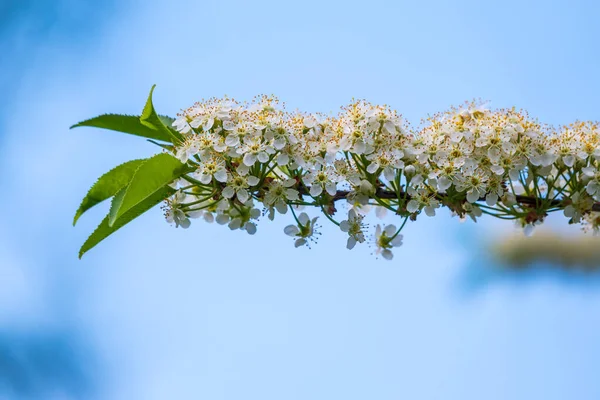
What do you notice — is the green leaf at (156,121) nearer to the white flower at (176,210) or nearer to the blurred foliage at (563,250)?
the white flower at (176,210)

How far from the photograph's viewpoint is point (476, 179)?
218cm

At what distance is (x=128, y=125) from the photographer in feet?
7.67

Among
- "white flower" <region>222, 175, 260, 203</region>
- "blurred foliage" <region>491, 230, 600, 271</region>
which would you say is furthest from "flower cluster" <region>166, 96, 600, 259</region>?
"blurred foliage" <region>491, 230, 600, 271</region>

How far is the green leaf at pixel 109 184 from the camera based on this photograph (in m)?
2.28

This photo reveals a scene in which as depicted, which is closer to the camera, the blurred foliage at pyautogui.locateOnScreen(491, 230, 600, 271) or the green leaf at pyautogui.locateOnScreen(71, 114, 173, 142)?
the green leaf at pyautogui.locateOnScreen(71, 114, 173, 142)

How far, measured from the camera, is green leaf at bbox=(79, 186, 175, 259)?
6.93 ft

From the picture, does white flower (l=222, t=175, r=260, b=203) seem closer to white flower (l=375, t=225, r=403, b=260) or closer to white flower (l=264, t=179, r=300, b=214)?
white flower (l=264, t=179, r=300, b=214)

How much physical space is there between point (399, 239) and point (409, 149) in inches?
12.3

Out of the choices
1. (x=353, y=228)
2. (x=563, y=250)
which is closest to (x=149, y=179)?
(x=353, y=228)

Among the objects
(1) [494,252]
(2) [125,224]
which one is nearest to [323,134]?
(2) [125,224]

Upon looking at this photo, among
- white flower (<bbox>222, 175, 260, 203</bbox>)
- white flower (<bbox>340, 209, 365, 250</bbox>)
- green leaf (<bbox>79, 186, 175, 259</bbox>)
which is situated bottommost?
green leaf (<bbox>79, 186, 175, 259</bbox>)

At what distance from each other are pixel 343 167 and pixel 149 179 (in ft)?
1.60

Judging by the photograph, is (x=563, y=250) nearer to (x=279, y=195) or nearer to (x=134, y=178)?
(x=279, y=195)

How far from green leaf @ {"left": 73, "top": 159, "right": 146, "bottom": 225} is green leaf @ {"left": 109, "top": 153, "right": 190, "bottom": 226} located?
16 centimetres
